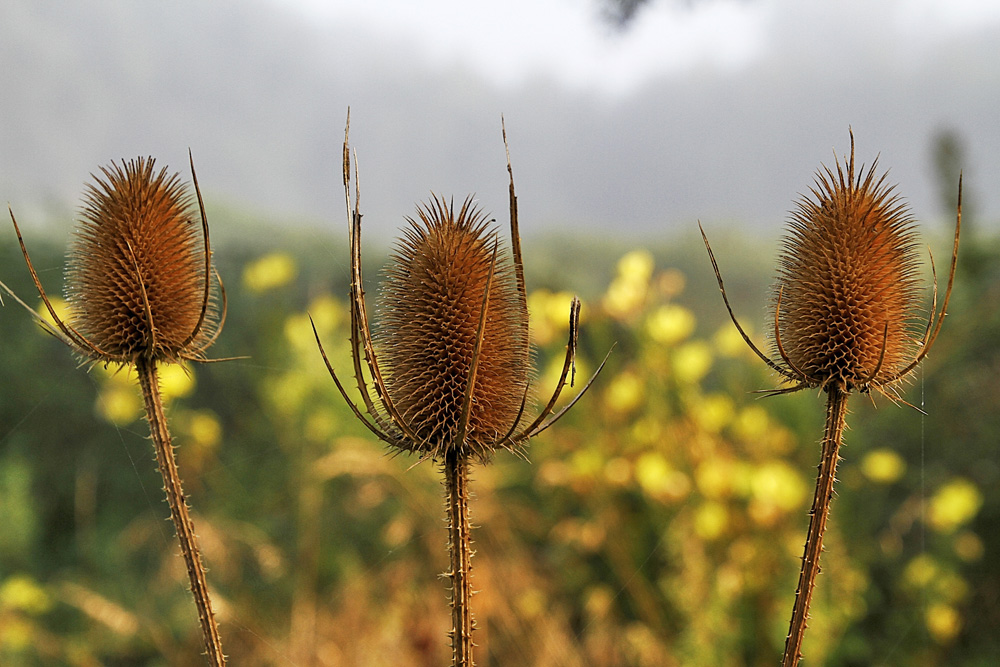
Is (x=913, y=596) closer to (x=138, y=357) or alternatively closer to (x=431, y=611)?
(x=431, y=611)

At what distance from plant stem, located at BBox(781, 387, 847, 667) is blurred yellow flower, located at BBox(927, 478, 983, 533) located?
51.5 inches

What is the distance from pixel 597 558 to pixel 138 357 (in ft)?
4.87

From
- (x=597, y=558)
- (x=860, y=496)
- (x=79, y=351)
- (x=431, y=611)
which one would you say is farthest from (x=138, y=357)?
(x=860, y=496)

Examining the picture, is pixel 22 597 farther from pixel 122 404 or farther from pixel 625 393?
pixel 625 393

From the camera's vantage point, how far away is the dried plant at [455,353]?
342 mm

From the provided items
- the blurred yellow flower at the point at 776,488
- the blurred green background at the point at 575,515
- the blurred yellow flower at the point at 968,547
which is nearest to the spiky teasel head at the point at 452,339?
the blurred green background at the point at 575,515

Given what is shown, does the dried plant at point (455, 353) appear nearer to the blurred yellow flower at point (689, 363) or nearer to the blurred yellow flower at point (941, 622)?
the blurred yellow flower at point (689, 363)

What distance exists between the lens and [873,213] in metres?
0.37

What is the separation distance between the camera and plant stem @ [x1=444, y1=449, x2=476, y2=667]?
325mm

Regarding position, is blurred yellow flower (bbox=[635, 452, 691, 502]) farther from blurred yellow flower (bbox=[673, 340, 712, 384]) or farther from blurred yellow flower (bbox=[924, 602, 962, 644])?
blurred yellow flower (bbox=[924, 602, 962, 644])

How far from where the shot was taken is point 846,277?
37cm

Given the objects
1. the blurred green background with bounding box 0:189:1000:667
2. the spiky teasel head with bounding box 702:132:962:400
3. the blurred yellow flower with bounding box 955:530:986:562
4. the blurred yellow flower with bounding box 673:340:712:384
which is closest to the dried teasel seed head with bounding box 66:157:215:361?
the spiky teasel head with bounding box 702:132:962:400

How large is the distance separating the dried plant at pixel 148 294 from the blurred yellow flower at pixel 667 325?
48.1 inches

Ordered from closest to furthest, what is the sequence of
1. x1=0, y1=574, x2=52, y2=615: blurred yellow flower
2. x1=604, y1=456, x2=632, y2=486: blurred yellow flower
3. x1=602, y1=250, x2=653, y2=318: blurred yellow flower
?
x1=0, y1=574, x2=52, y2=615: blurred yellow flower → x1=602, y1=250, x2=653, y2=318: blurred yellow flower → x1=604, y1=456, x2=632, y2=486: blurred yellow flower
